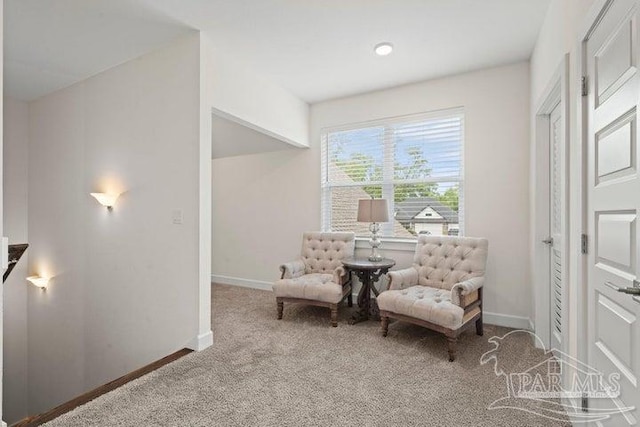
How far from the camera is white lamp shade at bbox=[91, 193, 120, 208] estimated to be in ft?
10.4

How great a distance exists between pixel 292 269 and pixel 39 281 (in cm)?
309

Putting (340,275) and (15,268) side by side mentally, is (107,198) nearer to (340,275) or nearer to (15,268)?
(15,268)

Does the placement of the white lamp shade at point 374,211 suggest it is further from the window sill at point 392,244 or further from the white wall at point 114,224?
the white wall at point 114,224

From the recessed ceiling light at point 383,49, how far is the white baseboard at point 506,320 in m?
2.75

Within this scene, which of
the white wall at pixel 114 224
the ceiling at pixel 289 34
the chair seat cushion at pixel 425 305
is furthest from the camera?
the white wall at pixel 114 224

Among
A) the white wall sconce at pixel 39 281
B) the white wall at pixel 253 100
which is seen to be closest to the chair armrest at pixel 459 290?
the white wall at pixel 253 100

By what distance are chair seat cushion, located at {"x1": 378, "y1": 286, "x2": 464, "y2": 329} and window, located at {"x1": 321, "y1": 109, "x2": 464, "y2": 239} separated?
91 cm

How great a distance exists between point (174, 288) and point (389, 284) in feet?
6.30

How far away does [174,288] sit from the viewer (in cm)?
278

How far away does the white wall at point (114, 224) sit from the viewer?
274 cm

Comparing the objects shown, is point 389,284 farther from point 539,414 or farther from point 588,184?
point 588,184

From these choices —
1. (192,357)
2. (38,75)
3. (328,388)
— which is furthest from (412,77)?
(38,75)

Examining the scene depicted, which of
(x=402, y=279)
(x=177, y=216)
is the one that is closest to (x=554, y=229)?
(x=402, y=279)

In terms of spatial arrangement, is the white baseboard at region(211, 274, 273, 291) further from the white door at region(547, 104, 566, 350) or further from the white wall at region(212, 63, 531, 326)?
the white door at region(547, 104, 566, 350)
